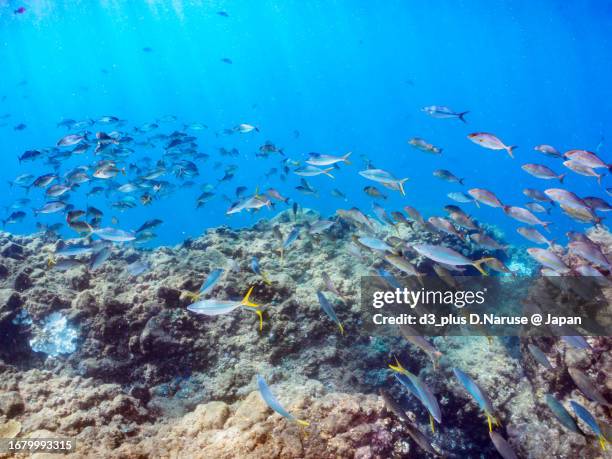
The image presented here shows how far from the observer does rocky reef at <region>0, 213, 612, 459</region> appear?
3213mm

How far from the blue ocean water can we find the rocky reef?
27.1 m

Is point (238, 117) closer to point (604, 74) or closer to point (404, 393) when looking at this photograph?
point (604, 74)

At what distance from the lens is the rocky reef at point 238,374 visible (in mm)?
3213

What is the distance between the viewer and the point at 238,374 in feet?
15.0

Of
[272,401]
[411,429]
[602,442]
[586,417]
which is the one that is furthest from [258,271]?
[602,442]

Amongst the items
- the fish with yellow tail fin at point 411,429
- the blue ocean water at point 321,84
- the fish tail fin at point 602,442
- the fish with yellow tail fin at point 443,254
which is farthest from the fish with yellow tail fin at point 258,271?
the blue ocean water at point 321,84

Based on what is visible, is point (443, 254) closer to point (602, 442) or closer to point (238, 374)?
point (602, 442)

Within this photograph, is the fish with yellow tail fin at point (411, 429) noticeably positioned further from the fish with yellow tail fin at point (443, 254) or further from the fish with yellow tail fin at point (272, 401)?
the fish with yellow tail fin at point (443, 254)

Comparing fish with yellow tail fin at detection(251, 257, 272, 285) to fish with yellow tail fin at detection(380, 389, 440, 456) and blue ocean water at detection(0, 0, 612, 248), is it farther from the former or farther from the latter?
blue ocean water at detection(0, 0, 612, 248)

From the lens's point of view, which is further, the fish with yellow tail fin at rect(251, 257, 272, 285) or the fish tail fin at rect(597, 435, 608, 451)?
the fish with yellow tail fin at rect(251, 257, 272, 285)

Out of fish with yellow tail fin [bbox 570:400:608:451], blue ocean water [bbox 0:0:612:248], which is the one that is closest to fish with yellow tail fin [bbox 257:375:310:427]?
fish with yellow tail fin [bbox 570:400:608:451]

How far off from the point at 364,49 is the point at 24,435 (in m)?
126

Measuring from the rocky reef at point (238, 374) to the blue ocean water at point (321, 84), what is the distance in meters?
27.1

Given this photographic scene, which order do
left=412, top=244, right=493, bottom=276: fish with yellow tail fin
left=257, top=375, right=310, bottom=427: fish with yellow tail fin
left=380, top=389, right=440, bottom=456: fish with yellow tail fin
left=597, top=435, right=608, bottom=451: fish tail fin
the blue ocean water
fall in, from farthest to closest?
the blue ocean water → left=412, top=244, right=493, bottom=276: fish with yellow tail fin → left=597, top=435, right=608, bottom=451: fish tail fin → left=380, top=389, right=440, bottom=456: fish with yellow tail fin → left=257, top=375, right=310, bottom=427: fish with yellow tail fin
